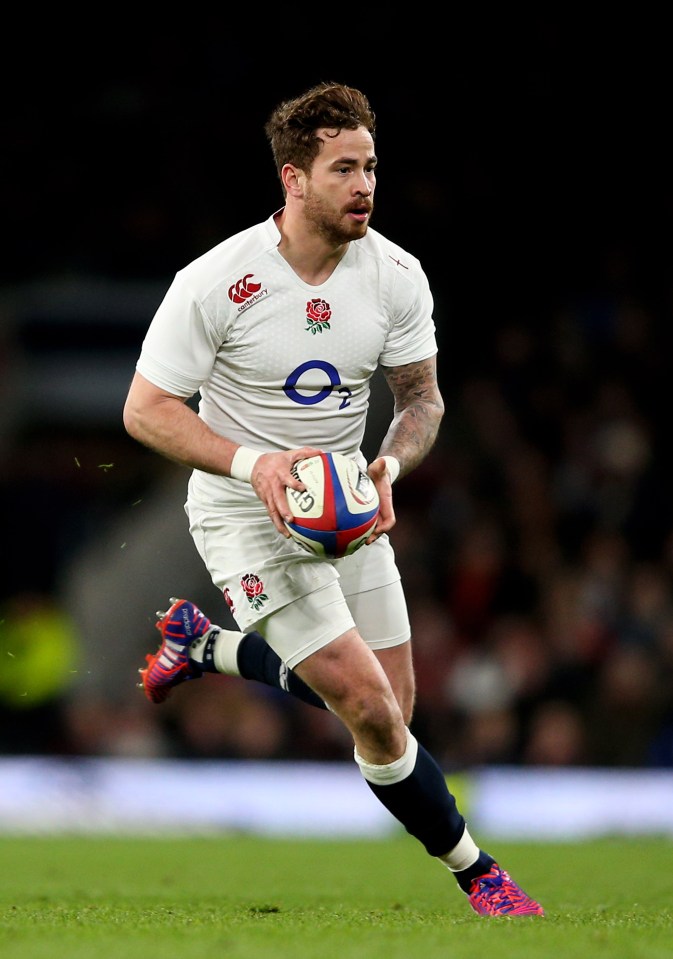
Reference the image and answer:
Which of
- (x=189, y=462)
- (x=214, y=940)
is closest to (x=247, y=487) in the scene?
(x=189, y=462)

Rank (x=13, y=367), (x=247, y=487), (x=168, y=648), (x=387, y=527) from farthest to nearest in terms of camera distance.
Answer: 1. (x=13, y=367)
2. (x=168, y=648)
3. (x=247, y=487)
4. (x=387, y=527)

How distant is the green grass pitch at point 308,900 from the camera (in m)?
3.91

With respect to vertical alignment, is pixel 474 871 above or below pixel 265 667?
below

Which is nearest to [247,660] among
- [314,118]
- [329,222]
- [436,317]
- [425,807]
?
[425,807]

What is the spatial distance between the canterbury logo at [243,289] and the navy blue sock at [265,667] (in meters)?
A: 1.41

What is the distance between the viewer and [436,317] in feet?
52.0

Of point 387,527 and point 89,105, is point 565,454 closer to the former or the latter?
point 89,105

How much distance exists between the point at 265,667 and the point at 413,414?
119 cm

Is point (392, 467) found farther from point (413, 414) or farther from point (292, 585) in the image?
point (292, 585)

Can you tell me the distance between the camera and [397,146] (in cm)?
1652

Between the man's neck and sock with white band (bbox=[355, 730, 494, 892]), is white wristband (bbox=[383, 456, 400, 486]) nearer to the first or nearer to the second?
the man's neck

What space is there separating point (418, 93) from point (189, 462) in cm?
1273

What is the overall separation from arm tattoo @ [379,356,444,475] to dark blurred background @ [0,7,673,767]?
6694 mm

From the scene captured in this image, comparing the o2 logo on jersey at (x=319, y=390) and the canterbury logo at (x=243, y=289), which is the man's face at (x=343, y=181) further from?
the o2 logo on jersey at (x=319, y=390)
